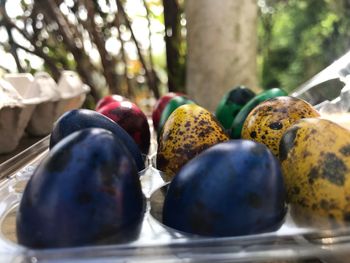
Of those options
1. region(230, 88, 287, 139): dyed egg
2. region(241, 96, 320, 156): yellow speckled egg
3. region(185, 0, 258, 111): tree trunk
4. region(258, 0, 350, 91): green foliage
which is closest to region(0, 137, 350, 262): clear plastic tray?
region(241, 96, 320, 156): yellow speckled egg

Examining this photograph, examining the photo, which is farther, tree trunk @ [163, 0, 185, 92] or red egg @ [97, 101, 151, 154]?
tree trunk @ [163, 0, 185, 92]

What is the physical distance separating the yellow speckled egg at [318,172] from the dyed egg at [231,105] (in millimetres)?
352

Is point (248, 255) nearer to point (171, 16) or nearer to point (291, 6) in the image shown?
point (171, 16)

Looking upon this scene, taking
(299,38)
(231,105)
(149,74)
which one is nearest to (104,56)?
(149,74)

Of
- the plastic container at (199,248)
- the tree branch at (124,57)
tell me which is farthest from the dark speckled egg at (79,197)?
the tree branch at (124,57)

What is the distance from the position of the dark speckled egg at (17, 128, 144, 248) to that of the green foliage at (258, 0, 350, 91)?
2412 mm

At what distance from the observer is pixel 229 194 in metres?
0.45

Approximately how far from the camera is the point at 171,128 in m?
0.66

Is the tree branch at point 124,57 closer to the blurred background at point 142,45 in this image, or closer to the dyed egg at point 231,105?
the blurred background at point 142,45

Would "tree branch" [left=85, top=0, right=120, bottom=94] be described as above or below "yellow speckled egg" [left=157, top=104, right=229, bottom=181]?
below

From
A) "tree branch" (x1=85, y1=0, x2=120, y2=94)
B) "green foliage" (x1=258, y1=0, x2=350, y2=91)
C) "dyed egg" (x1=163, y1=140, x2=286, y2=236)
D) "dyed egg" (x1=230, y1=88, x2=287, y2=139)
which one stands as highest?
"dyed egg" (x1=163, y1=140, x2=286, y2=236)

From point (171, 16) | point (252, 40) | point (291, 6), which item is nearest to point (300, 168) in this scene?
point (252, 40)

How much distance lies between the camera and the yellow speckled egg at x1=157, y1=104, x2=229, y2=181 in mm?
627

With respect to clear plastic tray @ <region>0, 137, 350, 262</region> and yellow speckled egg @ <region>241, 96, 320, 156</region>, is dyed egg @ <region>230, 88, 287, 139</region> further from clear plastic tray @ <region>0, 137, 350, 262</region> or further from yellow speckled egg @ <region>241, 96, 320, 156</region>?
clear plastic tray @ <region>0, 137, 350, 262</region>
